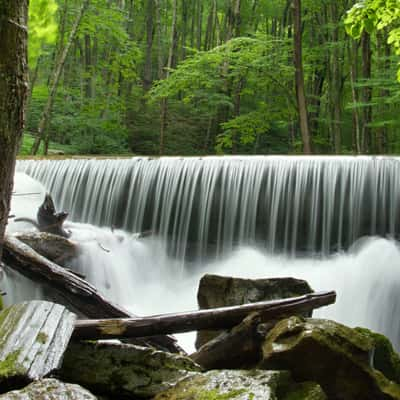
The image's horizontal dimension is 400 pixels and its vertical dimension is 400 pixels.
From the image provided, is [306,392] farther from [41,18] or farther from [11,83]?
[41,18]

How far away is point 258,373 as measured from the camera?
2.71 meters

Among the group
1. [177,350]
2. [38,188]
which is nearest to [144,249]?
[38,188]

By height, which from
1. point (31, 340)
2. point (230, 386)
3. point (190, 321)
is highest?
point (31, 340)

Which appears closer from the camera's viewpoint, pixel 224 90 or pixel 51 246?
pixel 51 246

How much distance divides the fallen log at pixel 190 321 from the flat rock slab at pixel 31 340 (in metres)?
0.22

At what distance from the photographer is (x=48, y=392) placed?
2.07 m

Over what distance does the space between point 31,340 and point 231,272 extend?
574cm

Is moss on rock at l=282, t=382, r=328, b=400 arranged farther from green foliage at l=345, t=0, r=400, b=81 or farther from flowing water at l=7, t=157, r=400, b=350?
flowing water at l=7, t=157, r=400, b=350

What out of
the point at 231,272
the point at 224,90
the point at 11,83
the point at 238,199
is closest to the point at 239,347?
the point at 11,83

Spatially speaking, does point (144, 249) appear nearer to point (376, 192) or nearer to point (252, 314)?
point (376, 192)

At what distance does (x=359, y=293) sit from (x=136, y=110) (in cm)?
1581

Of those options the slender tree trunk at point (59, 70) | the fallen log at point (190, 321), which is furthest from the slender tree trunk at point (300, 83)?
the fallen log at point (190, 321)

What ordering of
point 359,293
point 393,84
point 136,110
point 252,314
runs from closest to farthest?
point 252,314, point 359,293, point 393,84, point 136,110

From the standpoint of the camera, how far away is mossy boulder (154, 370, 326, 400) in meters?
2.43
